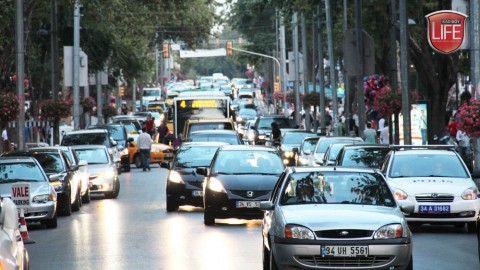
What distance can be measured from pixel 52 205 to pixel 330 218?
10.9 meters

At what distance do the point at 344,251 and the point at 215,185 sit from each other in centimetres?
983

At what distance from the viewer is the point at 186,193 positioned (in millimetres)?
27547

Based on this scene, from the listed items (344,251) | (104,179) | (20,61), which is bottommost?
(104,179)

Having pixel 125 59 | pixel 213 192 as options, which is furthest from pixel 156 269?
pixel 125 59

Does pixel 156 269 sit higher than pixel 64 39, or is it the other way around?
pixel 64 39

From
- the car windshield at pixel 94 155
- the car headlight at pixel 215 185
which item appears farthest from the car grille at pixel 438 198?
the car windshield at pixel 94 155

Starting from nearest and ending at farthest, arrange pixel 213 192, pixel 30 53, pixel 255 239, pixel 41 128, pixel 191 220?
pixel 255 239 → pixel 213 192 → pixel 191 220 → pixel 30 53 → pixel 41 128

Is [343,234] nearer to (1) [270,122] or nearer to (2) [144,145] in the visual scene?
(2) [144,145]

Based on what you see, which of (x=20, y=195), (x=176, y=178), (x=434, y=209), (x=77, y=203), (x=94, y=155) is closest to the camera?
(x=434, y=209)

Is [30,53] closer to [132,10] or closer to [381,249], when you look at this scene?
[132,10]

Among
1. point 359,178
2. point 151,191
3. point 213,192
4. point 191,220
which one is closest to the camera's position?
point 359,178

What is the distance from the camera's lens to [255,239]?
21.0 metres

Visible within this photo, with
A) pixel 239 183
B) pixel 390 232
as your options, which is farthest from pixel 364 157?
pixel 390 232

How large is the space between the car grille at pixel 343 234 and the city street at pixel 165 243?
2688mm
